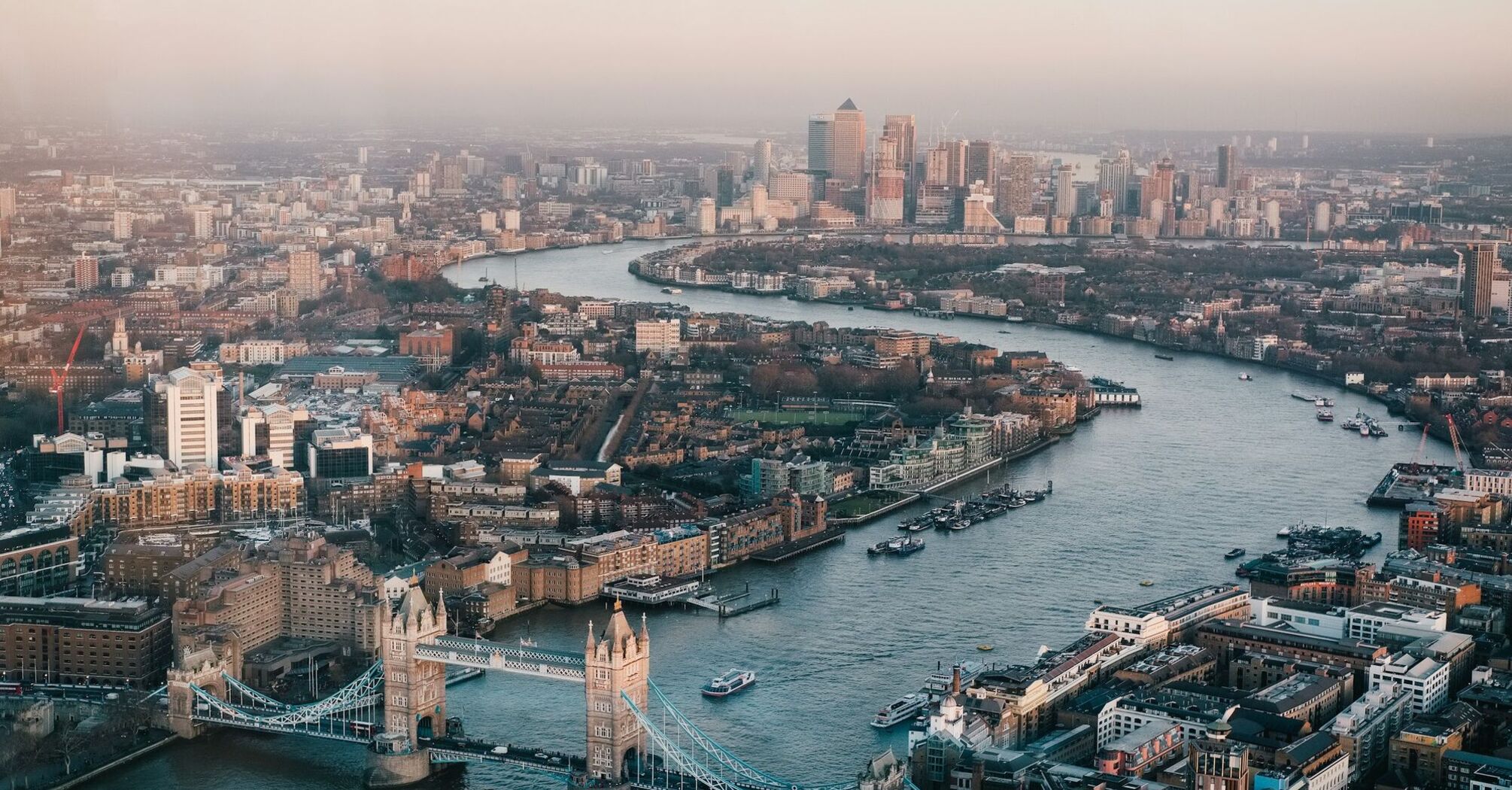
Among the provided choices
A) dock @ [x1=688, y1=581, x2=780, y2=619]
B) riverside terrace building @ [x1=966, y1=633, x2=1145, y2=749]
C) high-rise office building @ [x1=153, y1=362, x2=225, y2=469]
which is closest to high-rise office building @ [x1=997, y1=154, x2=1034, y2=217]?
high-rise office building @ [x1=153, y1=362, x2=225, y2=469]

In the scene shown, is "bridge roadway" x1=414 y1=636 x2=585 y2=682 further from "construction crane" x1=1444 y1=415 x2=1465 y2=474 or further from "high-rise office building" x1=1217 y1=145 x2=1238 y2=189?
"high-rise office building" x1=1217 y1=145 x2=1238 y2=189

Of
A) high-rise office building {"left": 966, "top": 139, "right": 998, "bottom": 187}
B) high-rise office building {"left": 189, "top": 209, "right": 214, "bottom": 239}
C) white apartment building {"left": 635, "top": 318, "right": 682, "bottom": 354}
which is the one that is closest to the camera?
white apartment building {"left": 635, "top": 318, "right": 682, "bottom": 354}

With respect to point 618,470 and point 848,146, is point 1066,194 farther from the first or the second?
point 618,470

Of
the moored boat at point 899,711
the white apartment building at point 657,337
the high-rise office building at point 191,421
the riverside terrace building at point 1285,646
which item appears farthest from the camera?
the white apartment building at point 657,337

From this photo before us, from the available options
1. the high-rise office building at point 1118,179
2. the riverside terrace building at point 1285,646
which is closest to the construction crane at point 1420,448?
the riverside terrace building at point 1285,646

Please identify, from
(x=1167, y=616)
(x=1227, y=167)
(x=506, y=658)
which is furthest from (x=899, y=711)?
(x=1227, y=167)

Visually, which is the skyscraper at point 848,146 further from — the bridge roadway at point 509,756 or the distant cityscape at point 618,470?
the bridge roadway at point 509,756
